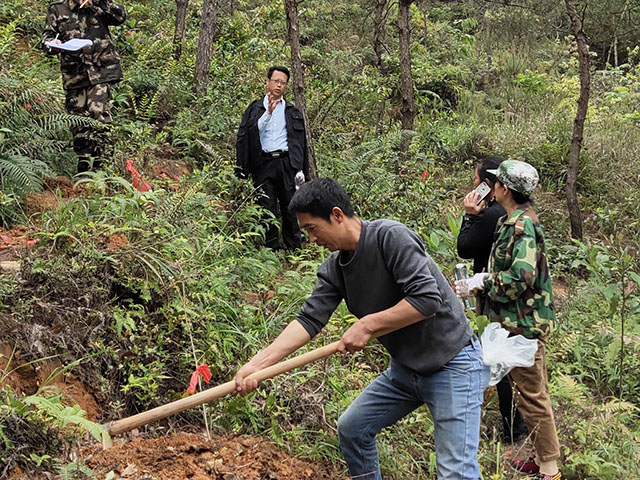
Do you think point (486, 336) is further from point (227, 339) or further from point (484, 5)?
point (484, 5)

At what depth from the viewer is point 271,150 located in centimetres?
720

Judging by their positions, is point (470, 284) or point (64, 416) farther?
point (470, 284)

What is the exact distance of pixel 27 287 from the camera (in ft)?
13.9

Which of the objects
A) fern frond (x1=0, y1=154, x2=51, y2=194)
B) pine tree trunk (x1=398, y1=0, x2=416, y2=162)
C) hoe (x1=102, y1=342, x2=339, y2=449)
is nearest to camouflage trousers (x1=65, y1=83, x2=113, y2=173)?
fern frond (x1=0, y1=154, x2=51, y2=194)

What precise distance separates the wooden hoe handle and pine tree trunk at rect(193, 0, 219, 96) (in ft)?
23.4

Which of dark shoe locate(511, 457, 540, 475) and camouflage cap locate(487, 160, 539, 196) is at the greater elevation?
camouflage cap locate(487, 160, 539, 196)

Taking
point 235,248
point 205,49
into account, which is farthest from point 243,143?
point 205,49

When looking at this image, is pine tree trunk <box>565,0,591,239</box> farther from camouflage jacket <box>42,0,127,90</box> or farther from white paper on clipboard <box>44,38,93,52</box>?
white paper on clipboard <box>44,38,93,52</box>

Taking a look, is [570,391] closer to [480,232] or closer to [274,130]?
[480,232]

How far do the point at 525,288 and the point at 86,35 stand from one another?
5015 millimetres

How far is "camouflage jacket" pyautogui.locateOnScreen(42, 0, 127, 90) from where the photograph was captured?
659 centimetres

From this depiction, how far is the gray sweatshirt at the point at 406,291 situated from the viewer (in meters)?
3.10

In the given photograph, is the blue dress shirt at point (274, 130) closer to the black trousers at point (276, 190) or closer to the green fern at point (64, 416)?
the black trousers at point (276, 190)

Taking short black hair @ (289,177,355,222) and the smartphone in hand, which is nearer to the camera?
short black hair @ (289,177,355,222)
